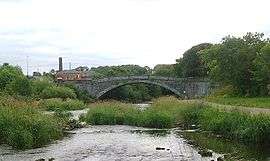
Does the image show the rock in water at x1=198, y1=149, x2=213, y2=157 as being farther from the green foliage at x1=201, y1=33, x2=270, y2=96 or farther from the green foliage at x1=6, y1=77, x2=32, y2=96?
the green foliage at x1=6, y1=77, x2=32, y2=96

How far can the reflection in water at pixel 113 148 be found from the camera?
30.5 meters

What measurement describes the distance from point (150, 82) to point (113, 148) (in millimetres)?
80933

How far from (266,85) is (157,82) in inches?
2090

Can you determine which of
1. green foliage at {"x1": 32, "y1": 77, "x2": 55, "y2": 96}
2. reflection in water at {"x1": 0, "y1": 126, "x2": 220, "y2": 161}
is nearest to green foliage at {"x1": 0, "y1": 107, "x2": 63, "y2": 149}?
reflection in water at {"x1": 0, "y1": 126, "x2": 220, "y2": 161}

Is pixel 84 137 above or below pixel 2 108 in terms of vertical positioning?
below

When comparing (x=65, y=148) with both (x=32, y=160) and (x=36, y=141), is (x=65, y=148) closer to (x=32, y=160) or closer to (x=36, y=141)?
(x=36, y=141)

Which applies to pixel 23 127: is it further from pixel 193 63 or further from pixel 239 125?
pixel 193 63

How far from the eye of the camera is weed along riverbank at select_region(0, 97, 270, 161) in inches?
1230

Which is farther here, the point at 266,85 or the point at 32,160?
the point at 266,85

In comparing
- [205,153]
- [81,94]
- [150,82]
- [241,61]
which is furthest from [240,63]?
[81,94]

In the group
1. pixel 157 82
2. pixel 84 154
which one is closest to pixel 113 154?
pixel 84 154

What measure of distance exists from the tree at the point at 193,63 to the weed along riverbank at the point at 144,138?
6886cm

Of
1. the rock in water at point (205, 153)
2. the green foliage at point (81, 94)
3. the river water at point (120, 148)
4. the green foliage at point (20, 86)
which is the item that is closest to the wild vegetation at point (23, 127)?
the river water at point (120, 148)

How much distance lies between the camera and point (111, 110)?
55375mm
